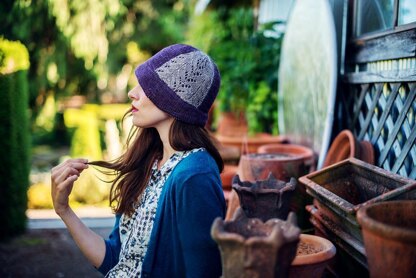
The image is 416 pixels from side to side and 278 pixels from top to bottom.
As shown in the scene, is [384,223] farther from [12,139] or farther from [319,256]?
[12,139]

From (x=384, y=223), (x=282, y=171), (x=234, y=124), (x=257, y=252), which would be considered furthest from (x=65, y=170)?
(x=234, y=124)

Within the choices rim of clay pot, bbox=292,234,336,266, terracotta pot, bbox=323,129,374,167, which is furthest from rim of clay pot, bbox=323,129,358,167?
rim of clay pot, bbox=292,234,336,266

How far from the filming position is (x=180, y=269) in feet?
5.38

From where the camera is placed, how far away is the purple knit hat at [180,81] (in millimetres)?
1716

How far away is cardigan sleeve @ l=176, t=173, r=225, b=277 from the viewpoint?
1.50m

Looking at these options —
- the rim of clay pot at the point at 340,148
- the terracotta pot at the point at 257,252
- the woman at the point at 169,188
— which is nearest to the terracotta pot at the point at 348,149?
the rim of clay pot at the point at 340,148

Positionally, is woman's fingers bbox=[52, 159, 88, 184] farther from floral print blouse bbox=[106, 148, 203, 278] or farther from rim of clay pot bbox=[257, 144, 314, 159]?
rim of clay pot bbox=[257, 144, 314, 159]

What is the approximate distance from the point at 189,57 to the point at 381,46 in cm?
160

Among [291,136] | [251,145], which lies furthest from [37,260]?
[291,136]

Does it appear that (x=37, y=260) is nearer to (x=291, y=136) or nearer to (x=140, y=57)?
(x=291, y=136)

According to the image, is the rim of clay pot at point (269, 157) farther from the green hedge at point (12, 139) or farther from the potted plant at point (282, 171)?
the green hedge at point (12, 139)

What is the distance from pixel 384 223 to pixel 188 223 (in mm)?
631

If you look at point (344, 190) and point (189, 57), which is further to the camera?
point (344, 190)

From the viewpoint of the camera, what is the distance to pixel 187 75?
171 cm
